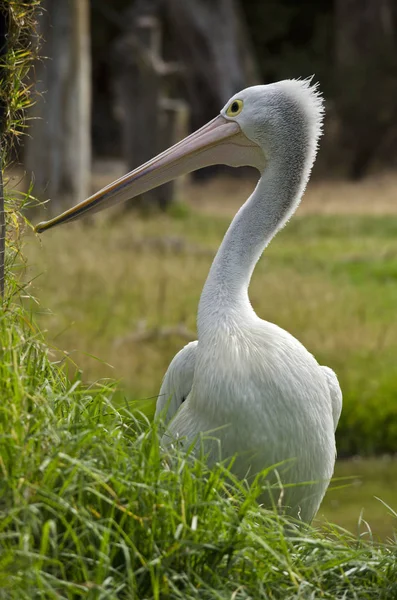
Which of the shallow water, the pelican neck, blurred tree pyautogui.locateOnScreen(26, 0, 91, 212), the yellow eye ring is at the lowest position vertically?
the shallow water

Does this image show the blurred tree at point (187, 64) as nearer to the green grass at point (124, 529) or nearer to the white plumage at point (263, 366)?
the white plumage at point (263, 366)

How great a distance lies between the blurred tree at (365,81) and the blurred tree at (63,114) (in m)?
6.09

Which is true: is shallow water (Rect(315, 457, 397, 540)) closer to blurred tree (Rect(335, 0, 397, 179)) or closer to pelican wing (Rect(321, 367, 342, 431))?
pelican wing (Rect(321, 367, 342, 431))

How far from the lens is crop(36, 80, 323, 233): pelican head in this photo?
4.41 m

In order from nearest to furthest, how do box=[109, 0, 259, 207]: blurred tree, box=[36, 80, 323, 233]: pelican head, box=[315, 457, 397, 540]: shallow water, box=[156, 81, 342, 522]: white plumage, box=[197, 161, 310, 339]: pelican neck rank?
box=[156, 81, 342, 522]: white plumage
box=[197, 161, 310, 339]: pelican neck
box=[36, 80, 323, 233]: pelican head
box=[315, 457, 397, 540]: shallow water
box=[109, 0, 259, 207]: blurred tree

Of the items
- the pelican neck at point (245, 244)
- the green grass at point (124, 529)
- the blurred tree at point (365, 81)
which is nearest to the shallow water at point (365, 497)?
the pelican neck at point (245, 244)

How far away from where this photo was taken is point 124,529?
10.8 ft

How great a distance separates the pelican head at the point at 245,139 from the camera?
4.41m

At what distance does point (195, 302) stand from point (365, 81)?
36.0ft

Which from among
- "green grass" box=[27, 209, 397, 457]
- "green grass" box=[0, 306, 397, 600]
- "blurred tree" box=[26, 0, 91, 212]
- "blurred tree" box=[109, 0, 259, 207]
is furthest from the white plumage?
"blurred tree" box=[109, 0, 259, 207]

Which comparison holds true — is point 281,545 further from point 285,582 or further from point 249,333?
point 249,333

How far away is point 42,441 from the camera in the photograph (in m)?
3.32

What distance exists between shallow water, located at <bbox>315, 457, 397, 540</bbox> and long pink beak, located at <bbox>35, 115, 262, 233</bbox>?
186cm

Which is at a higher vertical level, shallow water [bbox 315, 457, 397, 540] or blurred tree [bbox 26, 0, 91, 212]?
blurred tree [bbox 26, 0, 91, 212]
